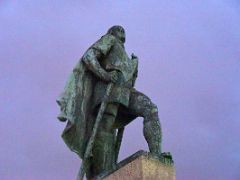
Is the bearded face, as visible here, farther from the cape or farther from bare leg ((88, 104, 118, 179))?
bare leg ((88, 104, 118, 179))

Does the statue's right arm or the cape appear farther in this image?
the statue's right arm

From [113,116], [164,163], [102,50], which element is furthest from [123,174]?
[102,50]

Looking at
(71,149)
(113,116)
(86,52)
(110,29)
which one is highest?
(110,29)

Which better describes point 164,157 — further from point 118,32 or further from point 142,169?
point 118,32

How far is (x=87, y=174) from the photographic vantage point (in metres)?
10.5

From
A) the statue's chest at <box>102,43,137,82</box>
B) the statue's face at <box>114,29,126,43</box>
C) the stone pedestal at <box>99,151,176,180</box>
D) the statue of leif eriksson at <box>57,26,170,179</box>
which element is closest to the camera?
the stone pedestal at <box>99,151,176,180</box>

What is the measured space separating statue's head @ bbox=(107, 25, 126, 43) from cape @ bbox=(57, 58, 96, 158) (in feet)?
2.99

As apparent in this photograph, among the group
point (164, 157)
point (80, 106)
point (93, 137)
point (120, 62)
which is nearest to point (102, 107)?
point (80, 106)

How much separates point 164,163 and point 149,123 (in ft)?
3.08

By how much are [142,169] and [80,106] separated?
2.00 meters

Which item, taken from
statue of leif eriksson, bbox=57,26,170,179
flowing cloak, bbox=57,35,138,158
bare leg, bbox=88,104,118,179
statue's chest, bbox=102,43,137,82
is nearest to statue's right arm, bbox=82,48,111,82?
statue of leif eriksson, bbox=57,26,170,179

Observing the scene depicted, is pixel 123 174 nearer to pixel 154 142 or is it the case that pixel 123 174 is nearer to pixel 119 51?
pixel 154 142

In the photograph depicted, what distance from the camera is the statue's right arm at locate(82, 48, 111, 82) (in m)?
10.8

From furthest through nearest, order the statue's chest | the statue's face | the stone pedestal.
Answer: the statue's face, the statue's chest, the stone pedestal
